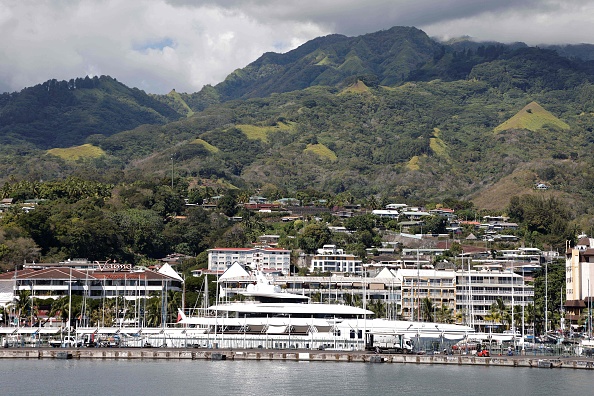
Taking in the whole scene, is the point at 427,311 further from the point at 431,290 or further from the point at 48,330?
the point at 48,330

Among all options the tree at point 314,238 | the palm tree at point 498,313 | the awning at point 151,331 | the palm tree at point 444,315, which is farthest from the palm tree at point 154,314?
the tree at point 314,238

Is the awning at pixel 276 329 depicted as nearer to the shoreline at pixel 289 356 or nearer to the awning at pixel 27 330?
the shoreline at pixel 289 356

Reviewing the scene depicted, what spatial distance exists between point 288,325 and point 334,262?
3115 inches

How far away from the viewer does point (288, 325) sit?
97062 mm

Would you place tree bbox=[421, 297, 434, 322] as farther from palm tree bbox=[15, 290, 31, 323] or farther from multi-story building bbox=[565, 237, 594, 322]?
palm tree bbox=[15, 290, 31, 323]

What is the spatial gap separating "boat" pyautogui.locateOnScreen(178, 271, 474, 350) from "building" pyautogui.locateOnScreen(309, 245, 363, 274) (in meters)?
73.6

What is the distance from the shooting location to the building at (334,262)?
176m

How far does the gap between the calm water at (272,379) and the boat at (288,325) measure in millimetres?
5968

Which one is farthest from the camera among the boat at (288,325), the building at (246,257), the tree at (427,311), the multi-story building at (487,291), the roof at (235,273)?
the building at (246,257)

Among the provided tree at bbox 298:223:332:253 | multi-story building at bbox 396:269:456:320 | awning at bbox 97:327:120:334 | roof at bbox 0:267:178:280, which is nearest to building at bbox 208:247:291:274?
tree at bbox 298:223:332:253

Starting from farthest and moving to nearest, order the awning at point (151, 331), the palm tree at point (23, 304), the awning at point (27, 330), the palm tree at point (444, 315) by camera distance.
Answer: the palm tree at point (444, 315) < the palm tree at point (23, 304) < the awning at point (27, 330) < the awning at point (151, 331)

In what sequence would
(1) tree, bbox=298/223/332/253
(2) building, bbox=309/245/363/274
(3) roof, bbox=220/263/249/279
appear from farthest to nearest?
(1) tree, bbox=298/223/332/253
(2) building, bbox=309/245/363/274
(3) roof, bbox=220/263/249/279

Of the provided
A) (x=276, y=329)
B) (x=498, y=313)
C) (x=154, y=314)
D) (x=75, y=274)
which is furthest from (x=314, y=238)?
(x=276, y=329)

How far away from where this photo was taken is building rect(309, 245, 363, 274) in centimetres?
17562
